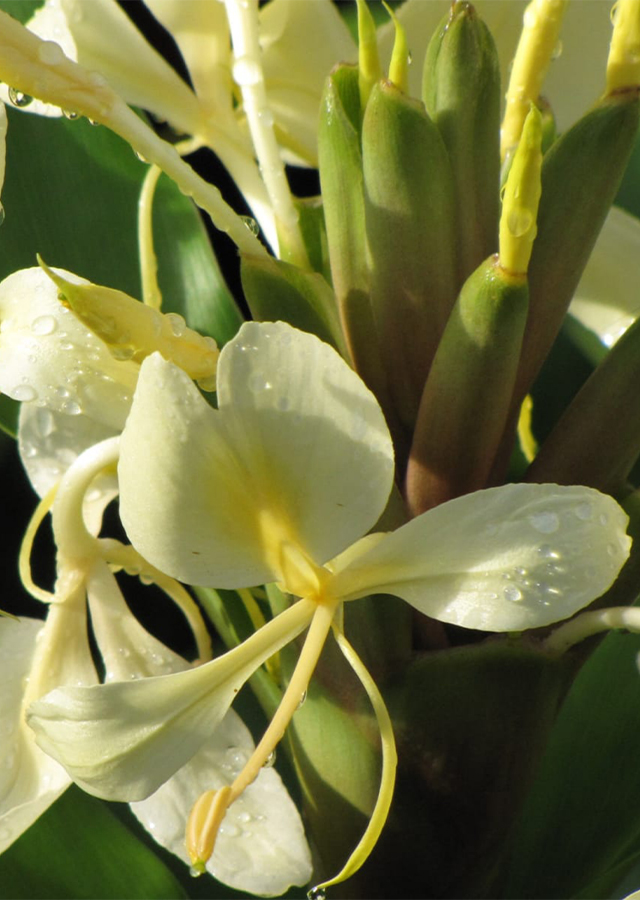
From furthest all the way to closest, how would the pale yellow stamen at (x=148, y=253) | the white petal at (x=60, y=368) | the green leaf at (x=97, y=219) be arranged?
the green leaf at (x=97, y=219) → the pale yellow stamen at (x=148, y=253) → the white petal at (x=60, y=368)

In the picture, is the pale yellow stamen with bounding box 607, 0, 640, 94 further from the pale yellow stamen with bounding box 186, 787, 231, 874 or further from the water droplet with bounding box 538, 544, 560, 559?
the pale yellow stamen with bounding box 186, 787, 231, 874

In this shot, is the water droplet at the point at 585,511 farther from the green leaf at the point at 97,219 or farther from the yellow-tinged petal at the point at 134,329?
the green leaf at the point at 97,219

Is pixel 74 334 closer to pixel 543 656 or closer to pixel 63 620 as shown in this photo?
pixel 63 620

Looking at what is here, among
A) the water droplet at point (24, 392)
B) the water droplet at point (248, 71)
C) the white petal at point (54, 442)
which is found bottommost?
the white petal at point (54, 442)

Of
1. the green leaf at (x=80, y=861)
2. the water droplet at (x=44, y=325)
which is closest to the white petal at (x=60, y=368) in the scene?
the water droplet at (x=44, y=325)

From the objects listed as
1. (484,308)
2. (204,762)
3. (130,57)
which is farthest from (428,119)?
(204,762)

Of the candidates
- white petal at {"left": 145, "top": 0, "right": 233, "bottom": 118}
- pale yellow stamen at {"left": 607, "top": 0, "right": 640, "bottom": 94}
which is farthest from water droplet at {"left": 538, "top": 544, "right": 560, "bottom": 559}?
white petal at {"left": 145, "top": 0, "right": 233, "bottom": 118}

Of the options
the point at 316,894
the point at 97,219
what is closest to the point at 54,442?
the point at 97,219
